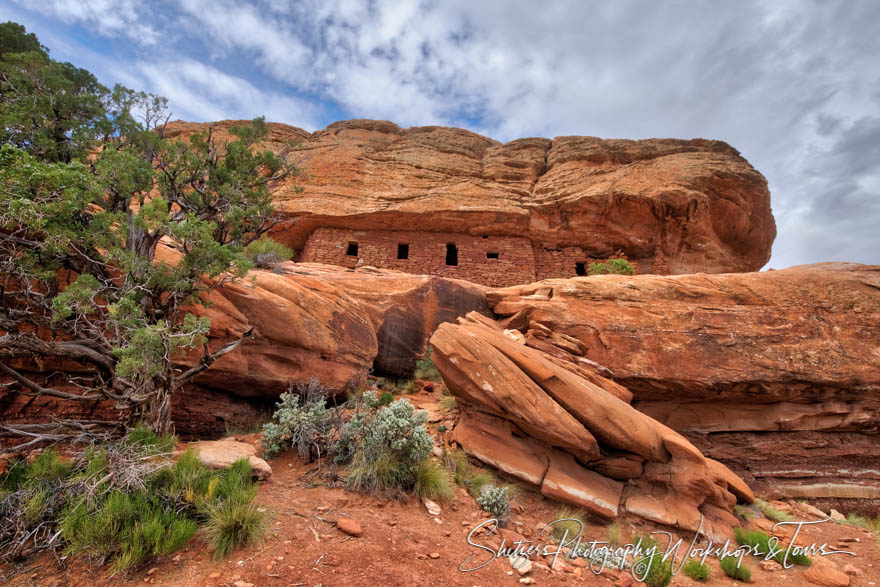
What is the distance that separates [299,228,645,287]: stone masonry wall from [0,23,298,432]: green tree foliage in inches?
285

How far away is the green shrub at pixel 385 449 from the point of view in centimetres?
444

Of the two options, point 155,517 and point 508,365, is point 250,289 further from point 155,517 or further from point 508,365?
point 508,365

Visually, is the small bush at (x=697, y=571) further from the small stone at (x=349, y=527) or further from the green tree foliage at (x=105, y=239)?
the green tree foliage at (x=105, y=239)

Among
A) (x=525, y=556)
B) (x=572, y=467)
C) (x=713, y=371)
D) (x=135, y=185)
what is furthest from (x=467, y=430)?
(x=135, y=185)

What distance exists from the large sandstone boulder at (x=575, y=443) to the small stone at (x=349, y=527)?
2.40 m

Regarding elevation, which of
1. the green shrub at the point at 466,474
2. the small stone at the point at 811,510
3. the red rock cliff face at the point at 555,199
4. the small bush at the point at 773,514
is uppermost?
the red rock cliff face at the point at 555,199

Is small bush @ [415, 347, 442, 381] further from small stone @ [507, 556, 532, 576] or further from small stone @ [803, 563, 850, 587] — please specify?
small stone @ [803, 563, 850, 587]

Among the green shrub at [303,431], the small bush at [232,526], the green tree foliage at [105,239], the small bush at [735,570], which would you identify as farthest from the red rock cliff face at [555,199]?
the small bush at [232,526]

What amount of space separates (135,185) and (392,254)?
30.2 feet

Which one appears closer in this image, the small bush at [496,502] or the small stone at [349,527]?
the small stone at [349,527]

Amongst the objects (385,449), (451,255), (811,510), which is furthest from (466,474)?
(451,255)

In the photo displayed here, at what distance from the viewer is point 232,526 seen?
3.10 m

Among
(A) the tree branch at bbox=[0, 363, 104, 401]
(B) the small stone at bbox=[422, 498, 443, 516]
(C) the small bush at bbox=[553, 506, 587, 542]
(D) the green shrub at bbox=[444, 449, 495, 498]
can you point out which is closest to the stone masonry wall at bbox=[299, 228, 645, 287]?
(D) the green shrub at bbox=[444, 449, 495, 498]

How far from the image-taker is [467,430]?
583 cm
